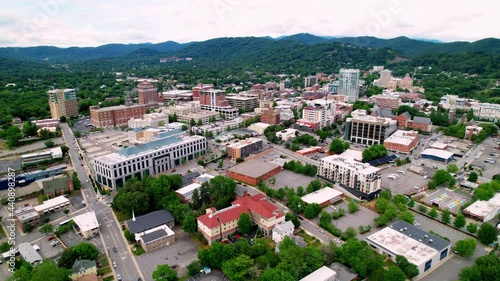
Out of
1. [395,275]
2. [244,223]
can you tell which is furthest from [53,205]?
[395,275]


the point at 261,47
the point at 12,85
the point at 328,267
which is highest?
the point at 261,47

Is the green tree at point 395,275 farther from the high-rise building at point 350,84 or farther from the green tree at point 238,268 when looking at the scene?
the high-rise building at point 350,84

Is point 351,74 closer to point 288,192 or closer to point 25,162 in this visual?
point 288,192

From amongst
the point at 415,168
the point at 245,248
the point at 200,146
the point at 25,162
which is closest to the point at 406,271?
the point at 245,248

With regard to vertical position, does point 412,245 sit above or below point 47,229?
below

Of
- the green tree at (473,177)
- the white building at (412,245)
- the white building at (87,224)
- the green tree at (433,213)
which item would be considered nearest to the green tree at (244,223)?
the white building at (412,245)

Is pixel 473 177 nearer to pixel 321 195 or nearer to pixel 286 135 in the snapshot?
pixel 321 195
